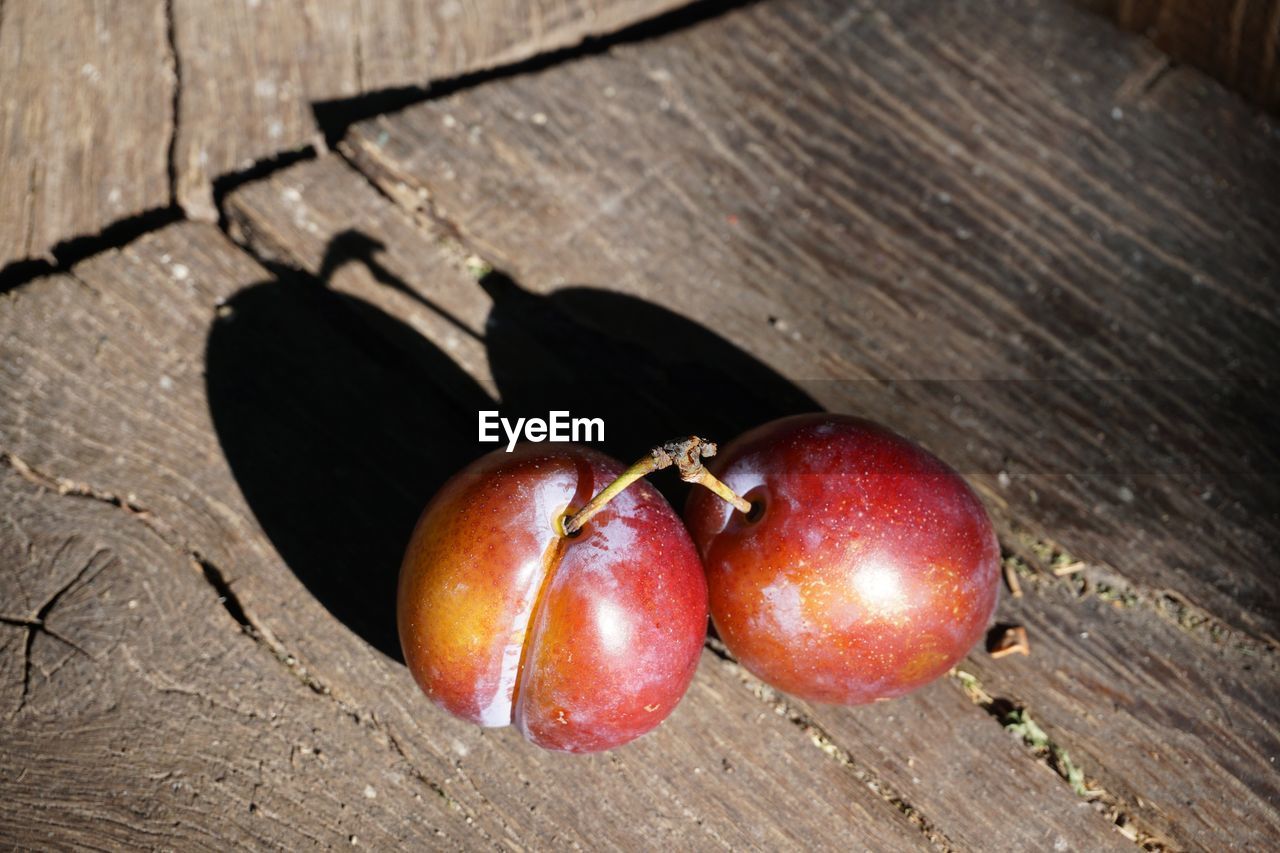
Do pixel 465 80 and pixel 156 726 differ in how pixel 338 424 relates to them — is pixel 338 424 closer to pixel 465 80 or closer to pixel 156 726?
pixel 156 726

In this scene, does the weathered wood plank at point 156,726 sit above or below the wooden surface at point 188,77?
below

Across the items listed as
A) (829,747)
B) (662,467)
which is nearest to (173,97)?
(662,467)

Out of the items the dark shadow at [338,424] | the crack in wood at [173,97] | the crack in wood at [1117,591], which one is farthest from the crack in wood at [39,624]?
the crack in wood at [1117,591]

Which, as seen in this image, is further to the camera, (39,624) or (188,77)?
(188,77)

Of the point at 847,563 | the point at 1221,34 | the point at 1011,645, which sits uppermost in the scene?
the point at 1221,34

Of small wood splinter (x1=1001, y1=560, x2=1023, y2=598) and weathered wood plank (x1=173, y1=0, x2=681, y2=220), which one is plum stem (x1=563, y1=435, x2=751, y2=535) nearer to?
small wood splinter (x1=1001, y1=560, x2=1023, y2=598)

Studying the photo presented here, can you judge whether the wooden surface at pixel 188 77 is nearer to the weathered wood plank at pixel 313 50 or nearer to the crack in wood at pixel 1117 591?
the weathered wood plank at pixel 313 50

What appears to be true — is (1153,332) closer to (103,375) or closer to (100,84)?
(103,375)
